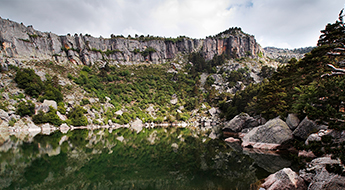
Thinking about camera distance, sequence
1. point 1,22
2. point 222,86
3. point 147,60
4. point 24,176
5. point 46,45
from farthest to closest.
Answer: point 147,60 < point 222,86 < point 46,45 < point 1,22 < point 24,176

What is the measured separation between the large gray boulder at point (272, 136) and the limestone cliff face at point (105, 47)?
88141 millimetres

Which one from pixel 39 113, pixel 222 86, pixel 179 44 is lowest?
pixel 39 113

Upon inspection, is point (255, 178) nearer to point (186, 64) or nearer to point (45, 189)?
point (45, 189)

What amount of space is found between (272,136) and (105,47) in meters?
127

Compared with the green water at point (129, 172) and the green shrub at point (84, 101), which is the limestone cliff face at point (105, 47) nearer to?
the green shrub at point (84, 101)

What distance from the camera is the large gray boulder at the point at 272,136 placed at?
21.4 m

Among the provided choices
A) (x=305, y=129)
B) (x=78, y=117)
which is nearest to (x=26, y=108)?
(x=78, y=117)

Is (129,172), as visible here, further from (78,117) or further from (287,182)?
(78,117)

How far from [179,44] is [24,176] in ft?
511

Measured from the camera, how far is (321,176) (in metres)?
8.48

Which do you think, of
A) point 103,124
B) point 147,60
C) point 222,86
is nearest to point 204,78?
point 222,86

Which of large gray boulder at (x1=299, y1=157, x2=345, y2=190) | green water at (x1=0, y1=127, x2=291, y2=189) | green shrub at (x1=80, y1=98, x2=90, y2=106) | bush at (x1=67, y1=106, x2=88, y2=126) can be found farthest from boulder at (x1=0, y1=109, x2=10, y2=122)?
large gray boulder at (x1=299, y1=157, x2=345, y2=190)

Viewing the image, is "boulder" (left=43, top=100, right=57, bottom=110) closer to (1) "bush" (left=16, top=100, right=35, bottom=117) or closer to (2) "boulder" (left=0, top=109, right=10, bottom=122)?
(1) "bush" (left=16, top=100, right=35, bottom=117)

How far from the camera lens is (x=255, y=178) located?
11945 millimetres
